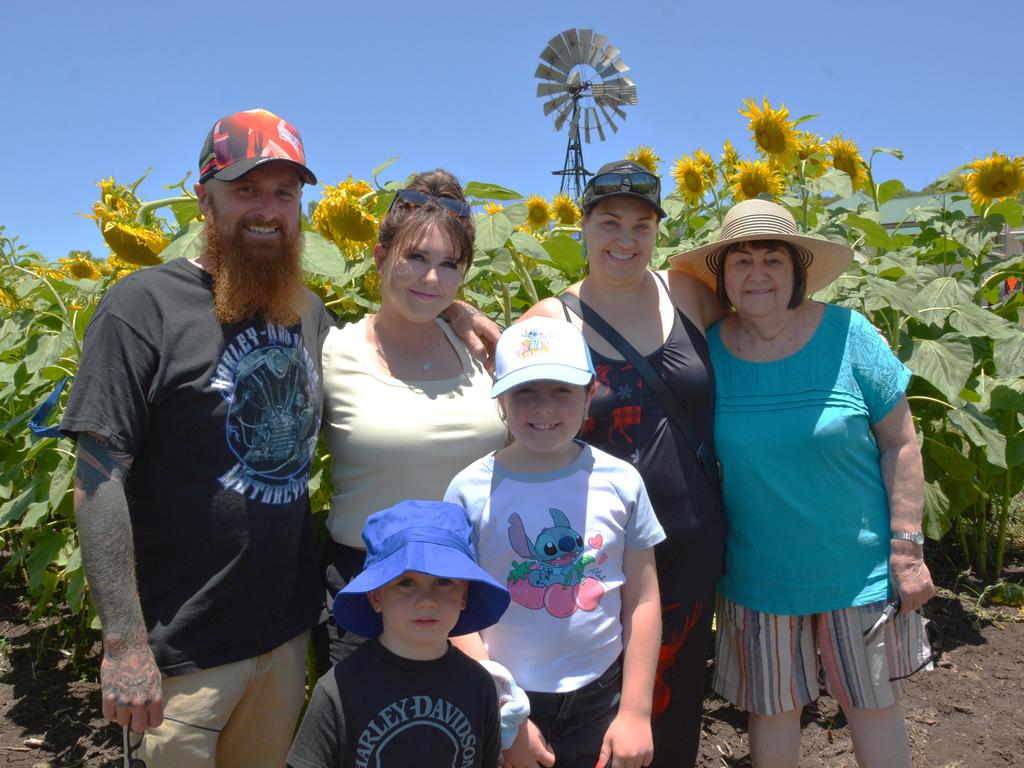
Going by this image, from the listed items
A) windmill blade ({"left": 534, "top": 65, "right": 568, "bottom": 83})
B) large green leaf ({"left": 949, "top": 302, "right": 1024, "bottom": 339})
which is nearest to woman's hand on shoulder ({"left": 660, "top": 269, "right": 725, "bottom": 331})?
large green leaf ({"left": 949, "top": 302, "right": 1024, "bottom": 339})

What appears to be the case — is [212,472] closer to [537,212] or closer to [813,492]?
[813,492]

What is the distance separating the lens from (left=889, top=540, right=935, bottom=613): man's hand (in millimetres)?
2283

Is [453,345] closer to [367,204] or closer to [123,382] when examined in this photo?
[367,204]

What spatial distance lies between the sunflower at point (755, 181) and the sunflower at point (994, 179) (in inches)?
37.7

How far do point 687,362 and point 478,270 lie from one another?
Result: 0.72m

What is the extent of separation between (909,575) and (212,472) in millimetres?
1750

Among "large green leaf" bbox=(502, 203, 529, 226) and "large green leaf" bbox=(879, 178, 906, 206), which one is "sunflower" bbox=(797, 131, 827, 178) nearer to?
"large green leaf" bbox=(879, 178, 906, 206)

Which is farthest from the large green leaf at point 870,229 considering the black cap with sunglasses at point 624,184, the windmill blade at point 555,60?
the windmill blade at point 555,60

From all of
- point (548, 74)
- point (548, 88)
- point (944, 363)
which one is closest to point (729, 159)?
point (944, 363)

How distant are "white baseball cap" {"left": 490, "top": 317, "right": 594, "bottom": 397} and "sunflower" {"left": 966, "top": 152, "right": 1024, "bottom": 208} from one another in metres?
2.75

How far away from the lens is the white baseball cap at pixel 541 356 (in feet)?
6.08

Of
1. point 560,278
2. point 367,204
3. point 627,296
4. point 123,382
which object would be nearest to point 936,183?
point 560,278

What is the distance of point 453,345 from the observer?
225cm

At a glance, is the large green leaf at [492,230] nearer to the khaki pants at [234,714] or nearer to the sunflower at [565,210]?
the khaki pants at [234,714]
